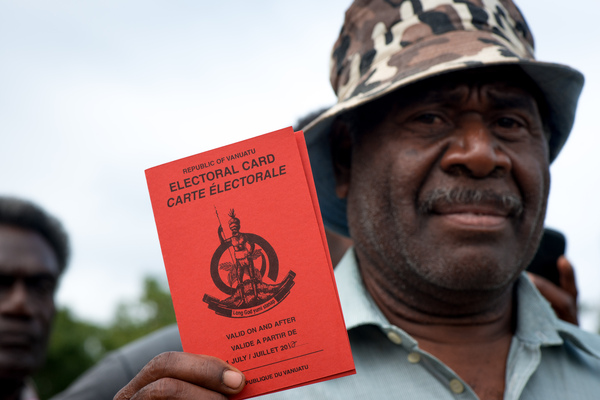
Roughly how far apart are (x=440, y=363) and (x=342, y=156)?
1064mm

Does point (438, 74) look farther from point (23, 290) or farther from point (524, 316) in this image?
point (23, 290)

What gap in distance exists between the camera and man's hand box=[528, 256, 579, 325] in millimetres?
2975

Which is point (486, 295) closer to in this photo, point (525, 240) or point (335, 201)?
point (525, 240)

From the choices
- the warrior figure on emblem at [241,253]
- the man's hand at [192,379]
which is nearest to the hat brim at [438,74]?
the warrior figure on emblem at [241,253]

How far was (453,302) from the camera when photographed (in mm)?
2262

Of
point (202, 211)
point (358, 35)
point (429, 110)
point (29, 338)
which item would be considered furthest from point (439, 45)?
point (29, 338)

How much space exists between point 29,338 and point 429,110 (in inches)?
110

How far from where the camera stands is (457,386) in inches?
77.9

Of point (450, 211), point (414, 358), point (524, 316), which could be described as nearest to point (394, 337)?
point (414, 358)

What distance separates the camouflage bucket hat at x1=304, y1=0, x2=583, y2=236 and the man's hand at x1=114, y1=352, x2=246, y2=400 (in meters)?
1.16

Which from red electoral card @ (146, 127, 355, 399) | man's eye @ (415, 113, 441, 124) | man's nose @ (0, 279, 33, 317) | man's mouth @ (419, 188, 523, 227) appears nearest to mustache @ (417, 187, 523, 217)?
man's mouth @ (419, 188, 523, 227)

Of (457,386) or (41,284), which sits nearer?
(457,386)

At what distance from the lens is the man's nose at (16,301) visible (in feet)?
11.2

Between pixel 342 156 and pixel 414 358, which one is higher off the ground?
pixel 342 156
